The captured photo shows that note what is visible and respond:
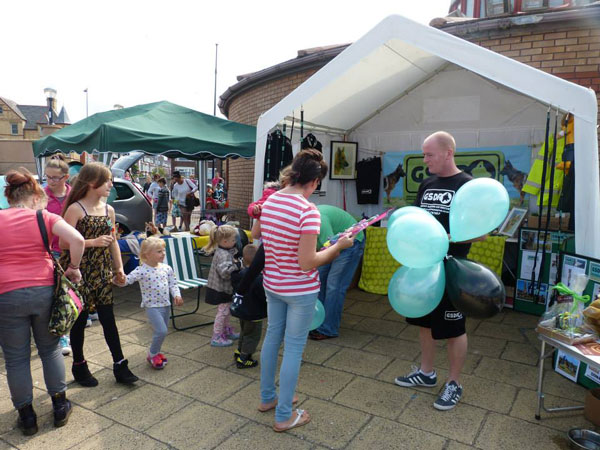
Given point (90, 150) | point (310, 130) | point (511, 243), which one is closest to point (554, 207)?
point (511, 243)

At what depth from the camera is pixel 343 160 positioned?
6.38 metres

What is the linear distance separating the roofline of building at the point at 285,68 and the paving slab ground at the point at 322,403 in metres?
5.20

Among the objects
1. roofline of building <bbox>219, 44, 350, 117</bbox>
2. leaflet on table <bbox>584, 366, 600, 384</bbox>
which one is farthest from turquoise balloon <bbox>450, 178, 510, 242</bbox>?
roofline of building <bbox>219, 44, 350, 117</bbox>

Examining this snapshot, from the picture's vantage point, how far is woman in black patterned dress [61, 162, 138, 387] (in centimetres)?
288

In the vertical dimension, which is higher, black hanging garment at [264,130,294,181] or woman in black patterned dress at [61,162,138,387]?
black hanging garment at [264,130,294,181]

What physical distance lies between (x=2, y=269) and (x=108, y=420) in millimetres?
1166

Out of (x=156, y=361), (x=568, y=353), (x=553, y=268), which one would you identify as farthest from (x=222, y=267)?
(x=553, y=268)

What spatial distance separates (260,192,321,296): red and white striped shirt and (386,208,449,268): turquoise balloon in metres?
0.51

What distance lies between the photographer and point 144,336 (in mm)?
Answer: 4184

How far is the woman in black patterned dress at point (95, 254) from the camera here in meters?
2.88

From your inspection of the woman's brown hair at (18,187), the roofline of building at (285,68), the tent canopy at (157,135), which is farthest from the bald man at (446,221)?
the roofline of building at (285,68)

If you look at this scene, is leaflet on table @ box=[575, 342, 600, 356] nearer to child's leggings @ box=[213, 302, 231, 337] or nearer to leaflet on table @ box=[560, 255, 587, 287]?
leaflet on table @ box=[560, 255, 587, 287]

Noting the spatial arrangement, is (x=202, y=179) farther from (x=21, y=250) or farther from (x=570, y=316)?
(x=570, y=316)

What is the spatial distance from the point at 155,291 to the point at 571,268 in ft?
10.8
